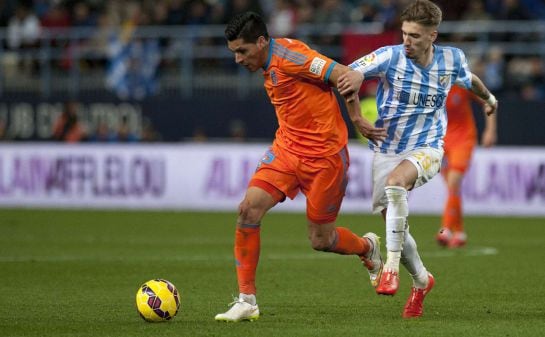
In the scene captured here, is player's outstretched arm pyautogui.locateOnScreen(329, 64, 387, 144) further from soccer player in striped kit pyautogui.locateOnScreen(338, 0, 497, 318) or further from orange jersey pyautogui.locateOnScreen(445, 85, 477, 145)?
orange jersey pyautogui.locateOnScreen(445, 85, 477, 145)

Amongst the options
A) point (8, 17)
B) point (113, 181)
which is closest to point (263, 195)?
point (113, 181)

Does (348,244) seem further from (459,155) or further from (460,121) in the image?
(460,121)

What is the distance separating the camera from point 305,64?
25.7 feet

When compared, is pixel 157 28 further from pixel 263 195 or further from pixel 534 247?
pixel 263 195

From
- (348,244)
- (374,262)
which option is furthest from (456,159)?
(348,244)

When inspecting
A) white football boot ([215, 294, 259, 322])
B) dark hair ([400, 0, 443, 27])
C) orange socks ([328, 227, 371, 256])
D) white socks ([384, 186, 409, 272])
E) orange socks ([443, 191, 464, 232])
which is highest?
dark hair ([400, 0, 443, 27])

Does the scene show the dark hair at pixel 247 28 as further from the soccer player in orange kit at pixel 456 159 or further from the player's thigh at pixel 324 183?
the soccer player in orange kit at pixel 456 159

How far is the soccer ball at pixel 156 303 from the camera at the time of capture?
7.79 m

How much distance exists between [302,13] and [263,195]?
15.1 m

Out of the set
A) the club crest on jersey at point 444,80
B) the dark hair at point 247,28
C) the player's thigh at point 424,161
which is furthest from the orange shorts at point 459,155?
the dark hair at point 247,28

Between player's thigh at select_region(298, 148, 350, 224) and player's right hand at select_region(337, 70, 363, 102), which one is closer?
player's right hand at select_region(337, 70, 363, 102)

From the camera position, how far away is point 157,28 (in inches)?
930

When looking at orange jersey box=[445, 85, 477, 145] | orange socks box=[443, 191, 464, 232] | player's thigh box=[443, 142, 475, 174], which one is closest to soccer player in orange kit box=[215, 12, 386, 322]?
orange socks box=[443, 191, 464, 232]

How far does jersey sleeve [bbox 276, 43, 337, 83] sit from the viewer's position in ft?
25.7
